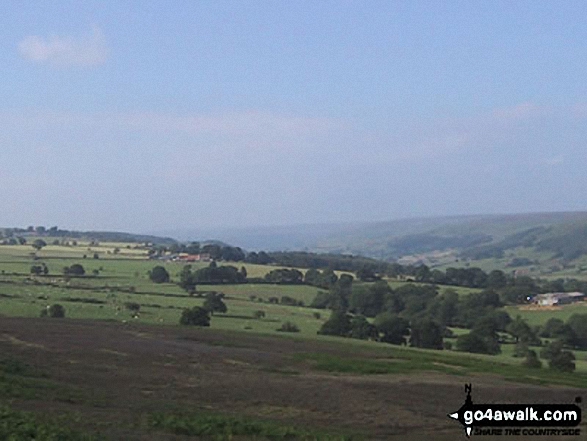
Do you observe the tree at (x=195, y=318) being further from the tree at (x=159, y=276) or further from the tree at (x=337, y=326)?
the tree at (x=159, y=276)

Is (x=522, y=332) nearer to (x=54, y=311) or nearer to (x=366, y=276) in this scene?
(x=54, y=311)

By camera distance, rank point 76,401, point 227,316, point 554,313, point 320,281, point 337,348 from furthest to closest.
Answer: point 320,281 → point 554,313 → point 227,316 → point 337,348 → point 76,401

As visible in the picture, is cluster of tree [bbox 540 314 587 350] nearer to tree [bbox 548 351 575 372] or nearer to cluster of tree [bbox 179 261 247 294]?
tree [bbox 548 351 575 372]

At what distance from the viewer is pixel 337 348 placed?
68.8 metres

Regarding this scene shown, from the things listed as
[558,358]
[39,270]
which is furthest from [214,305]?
[39,270]

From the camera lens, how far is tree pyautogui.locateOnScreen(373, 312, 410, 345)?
95.7 metres

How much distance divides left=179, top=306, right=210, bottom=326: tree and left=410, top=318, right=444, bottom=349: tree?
23043 millimetres

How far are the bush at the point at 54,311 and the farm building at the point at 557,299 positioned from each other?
79.8 meters

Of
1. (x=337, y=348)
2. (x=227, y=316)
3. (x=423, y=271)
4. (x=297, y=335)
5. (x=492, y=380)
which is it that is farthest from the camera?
(x=423, y=271)

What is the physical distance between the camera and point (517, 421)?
31391 mm

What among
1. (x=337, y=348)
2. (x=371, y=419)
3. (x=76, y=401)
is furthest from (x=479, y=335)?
(x=76, y=401)

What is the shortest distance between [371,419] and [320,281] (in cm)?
10978

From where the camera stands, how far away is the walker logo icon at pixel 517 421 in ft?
98.6

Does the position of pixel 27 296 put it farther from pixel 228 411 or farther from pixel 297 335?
pixel 228 411
